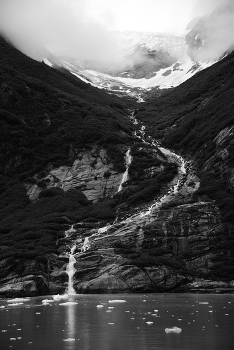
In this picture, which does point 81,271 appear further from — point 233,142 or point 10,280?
point 233,142

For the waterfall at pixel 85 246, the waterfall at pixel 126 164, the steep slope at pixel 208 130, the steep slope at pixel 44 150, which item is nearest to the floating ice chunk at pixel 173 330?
the steep slope at pixel 208 130

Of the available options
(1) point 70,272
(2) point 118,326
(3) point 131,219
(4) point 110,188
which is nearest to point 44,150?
(4) point 110,188

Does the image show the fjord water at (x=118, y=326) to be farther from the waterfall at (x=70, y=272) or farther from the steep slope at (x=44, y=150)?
the steep slope at (x=44, y=150)

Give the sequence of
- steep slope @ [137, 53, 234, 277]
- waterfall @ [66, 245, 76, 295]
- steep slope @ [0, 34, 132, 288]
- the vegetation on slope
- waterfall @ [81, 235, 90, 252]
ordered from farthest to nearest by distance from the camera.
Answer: steep slope @ [0, 34, 132, 288]
the vegetation on slope
steep slope @ [137, 53, 234, 277]
waterfall @ [81, 235, 90, 252]
waterfall @ [66, 245, 76, 295]

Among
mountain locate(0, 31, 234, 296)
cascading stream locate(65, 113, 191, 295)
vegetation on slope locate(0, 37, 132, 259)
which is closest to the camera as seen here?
mountain locate(0, 31, 234, 296)

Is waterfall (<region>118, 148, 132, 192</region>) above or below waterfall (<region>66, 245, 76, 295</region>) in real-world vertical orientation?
above

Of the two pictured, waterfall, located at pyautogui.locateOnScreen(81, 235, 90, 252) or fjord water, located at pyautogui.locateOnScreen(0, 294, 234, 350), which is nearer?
fjord water, located at pyautogui.locateOnScreen(0, 294, 234, 350)

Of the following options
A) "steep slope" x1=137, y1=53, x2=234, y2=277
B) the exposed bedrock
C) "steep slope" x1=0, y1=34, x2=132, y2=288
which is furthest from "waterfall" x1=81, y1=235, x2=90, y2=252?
the exposed bedrock

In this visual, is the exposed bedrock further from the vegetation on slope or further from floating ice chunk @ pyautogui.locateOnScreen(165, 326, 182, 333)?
floating ice chunk @ pyautogui.locateOnScreen(165, 326, 182, 333)
